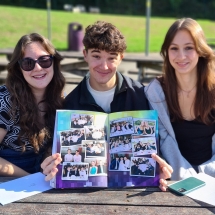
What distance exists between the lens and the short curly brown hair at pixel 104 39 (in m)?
2.39

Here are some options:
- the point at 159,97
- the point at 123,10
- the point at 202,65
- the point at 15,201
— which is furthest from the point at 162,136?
the point at 123,10

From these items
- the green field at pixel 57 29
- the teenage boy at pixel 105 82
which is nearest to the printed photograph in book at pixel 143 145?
the teenage boy at pixel 105 82

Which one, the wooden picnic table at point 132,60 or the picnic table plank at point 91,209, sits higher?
the wooden picnic table at point 132,60

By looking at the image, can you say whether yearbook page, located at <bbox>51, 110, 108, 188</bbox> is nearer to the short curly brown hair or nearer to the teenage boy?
the teenage boy

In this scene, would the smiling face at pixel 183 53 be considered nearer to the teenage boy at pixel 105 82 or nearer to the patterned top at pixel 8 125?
the teenage boy at pixel 105 82

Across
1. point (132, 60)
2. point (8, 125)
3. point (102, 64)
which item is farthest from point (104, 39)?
point (132, 60)

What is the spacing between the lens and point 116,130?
210 cm

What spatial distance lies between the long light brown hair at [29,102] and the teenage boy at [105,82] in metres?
0.14

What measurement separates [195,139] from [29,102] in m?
1.32

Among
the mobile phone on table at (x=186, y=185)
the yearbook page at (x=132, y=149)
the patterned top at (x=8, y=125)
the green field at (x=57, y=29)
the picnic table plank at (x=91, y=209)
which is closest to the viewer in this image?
the picnic table plank at (x=91, y=209)

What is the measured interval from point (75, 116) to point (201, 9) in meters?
44.7

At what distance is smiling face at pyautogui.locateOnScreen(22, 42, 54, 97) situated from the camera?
7.85 feet

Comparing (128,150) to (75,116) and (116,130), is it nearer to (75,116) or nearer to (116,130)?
(116,130)

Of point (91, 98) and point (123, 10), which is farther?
point (123, 10)
